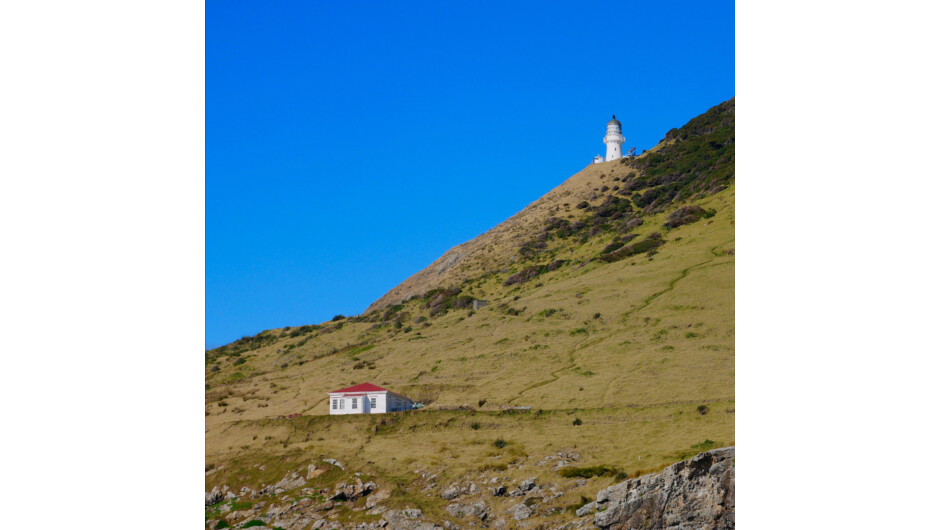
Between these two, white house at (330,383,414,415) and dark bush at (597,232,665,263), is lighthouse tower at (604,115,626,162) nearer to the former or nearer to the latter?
dark bush at (597,232,665,263)

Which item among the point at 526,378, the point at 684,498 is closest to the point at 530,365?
the point at 526,378

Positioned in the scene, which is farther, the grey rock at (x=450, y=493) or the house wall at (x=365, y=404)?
the house wall at (x=365, y=404)

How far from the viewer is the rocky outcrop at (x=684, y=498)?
782 inches

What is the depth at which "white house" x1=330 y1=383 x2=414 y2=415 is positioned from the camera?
44.9 m

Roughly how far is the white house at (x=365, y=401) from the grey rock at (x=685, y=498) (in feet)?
77.6

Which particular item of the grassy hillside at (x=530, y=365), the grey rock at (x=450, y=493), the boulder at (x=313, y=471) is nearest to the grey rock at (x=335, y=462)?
the boulder at (x=313, y=471)

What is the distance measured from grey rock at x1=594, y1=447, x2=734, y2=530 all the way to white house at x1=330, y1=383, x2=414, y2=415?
2364 cm

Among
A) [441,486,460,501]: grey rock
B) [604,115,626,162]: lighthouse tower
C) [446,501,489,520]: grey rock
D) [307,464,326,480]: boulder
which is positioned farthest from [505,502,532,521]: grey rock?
[604,115,626,162]: lighthouse tower

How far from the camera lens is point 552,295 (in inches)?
2702

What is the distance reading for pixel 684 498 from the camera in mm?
20547

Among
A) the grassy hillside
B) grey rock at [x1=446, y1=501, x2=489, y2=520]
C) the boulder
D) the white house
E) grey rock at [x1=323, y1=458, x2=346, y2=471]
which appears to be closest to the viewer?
grey rock at [x1=446, y1=501, x2=489, y2=520]

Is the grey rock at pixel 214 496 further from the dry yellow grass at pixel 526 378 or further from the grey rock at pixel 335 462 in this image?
the grey rock at pixel 335 462

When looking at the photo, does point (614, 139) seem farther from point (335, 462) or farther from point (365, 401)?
point (335, 462)

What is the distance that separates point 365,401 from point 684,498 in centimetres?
2704
